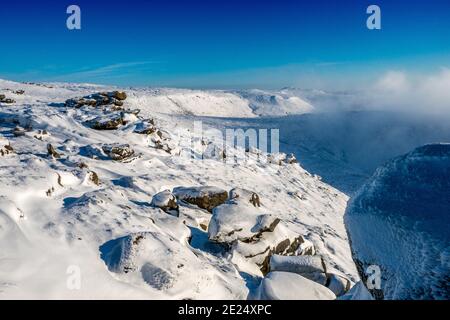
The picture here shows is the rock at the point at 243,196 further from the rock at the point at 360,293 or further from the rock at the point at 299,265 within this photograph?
the rock at the point at 360,293

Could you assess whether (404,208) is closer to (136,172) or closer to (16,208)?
(16,208)

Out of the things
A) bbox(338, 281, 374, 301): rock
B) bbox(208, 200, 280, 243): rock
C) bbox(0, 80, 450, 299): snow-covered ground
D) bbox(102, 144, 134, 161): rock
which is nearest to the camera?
bbox(338, 281, 374, 301): rock

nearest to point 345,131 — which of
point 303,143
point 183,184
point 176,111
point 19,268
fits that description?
point 303,143

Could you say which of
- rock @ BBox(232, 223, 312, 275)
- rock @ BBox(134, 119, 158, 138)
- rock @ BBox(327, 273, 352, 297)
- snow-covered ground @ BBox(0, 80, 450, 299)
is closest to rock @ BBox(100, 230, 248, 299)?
snow-covered ground @ BBox(0, 80, 450, 299)

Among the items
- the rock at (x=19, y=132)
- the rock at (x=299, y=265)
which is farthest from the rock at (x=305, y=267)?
the rock at (x=19, y=132)

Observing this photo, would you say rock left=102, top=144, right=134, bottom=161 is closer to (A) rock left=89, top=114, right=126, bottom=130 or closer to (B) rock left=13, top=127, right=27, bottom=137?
(B) rock left=13, top=127, right=27, bottom=137

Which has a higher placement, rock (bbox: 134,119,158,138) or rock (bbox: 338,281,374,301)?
rock (bbox: 134,119,158,138)
